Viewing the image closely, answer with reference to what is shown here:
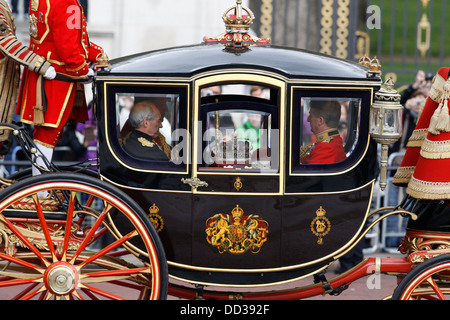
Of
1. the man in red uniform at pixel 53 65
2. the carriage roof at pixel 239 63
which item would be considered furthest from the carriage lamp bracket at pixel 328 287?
the man in red uniform at pixel 53 65

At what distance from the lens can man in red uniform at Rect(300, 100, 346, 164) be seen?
4.16 meters

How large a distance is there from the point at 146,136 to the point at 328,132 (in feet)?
3.15

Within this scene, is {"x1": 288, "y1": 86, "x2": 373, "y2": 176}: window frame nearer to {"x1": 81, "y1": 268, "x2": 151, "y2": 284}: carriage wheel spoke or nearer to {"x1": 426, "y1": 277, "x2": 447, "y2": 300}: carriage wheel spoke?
{"x1": 426, "y1": 277, "x2": 447, "y2": 300}: carriage wheel spoke

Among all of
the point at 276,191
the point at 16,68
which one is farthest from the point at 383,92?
the point at 16,68

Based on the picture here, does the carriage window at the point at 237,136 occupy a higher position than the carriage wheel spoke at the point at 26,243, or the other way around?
the carriage window at the point at 237,136

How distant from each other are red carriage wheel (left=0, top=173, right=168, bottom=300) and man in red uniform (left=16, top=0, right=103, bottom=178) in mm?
395

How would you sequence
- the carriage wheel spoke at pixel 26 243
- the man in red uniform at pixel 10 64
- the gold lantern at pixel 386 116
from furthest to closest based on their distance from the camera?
1. the man in red uniform at pixel 10 64
2. the gold lantern at pixel 386 116
3. the carriage wheel spoke at pixel 26 243

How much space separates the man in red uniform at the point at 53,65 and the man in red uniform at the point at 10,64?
6 cm

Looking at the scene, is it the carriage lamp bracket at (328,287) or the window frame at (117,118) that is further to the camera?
the carriage lamp bracket at (328,287)

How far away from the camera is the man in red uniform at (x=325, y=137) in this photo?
416 centimetres

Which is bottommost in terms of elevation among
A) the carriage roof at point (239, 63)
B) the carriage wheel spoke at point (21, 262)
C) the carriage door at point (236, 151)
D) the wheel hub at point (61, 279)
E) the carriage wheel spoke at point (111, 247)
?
the wheel hub at point (61, 279)

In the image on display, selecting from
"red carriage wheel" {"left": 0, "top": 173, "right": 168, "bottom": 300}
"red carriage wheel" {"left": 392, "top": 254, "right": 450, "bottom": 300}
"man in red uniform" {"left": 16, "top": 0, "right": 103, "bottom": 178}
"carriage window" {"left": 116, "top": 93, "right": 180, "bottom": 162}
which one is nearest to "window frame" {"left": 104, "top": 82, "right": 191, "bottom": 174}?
"carriage window" {"left": 116, "top": 93, "right": 180, "bottom": 162}

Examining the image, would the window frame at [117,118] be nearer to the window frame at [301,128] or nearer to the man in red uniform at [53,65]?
the man in red uniform at [53,65]

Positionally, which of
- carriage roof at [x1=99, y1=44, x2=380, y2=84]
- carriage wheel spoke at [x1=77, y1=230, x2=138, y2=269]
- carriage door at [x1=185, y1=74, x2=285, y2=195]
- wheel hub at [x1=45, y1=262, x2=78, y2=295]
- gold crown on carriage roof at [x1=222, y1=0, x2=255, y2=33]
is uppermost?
gold crown on carriage roof at [x1=222, y1=0, x2=255, y2=33]
